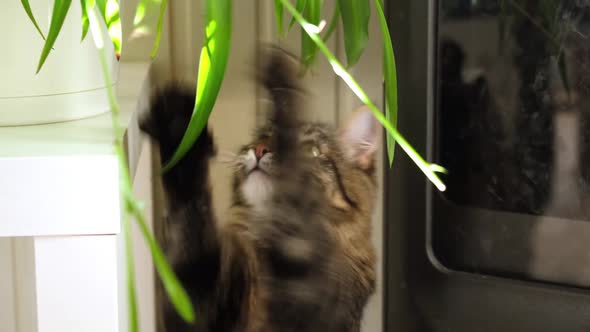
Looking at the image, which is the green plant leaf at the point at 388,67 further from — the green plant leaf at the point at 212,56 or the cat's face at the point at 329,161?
the cat's face at the point at 329,161

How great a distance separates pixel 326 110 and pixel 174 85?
0.65 feet

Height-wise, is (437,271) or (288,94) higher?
(288,94)

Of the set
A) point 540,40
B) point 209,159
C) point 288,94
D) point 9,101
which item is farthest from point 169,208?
point 540,40

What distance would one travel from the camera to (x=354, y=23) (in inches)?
19.4

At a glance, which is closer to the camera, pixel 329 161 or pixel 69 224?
pixel 69 224

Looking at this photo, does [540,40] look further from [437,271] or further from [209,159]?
[209,159]

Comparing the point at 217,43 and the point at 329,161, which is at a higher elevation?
the point at 217,43

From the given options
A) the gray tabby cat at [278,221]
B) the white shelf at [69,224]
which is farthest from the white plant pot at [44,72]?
the gray tabby cat at [278,221]

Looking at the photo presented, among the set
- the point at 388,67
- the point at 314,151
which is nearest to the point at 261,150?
the point at 314,151

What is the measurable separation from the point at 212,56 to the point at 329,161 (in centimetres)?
44

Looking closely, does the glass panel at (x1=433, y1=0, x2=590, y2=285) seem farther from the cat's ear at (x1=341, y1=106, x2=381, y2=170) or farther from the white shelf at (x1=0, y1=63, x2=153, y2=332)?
the white shelf at (x1=0, y1=63, x2=153, y2=332)

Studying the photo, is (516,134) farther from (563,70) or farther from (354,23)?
(354,23)

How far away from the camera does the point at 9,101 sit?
606 mm

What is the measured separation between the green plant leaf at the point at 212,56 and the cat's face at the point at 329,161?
1.32 feet
